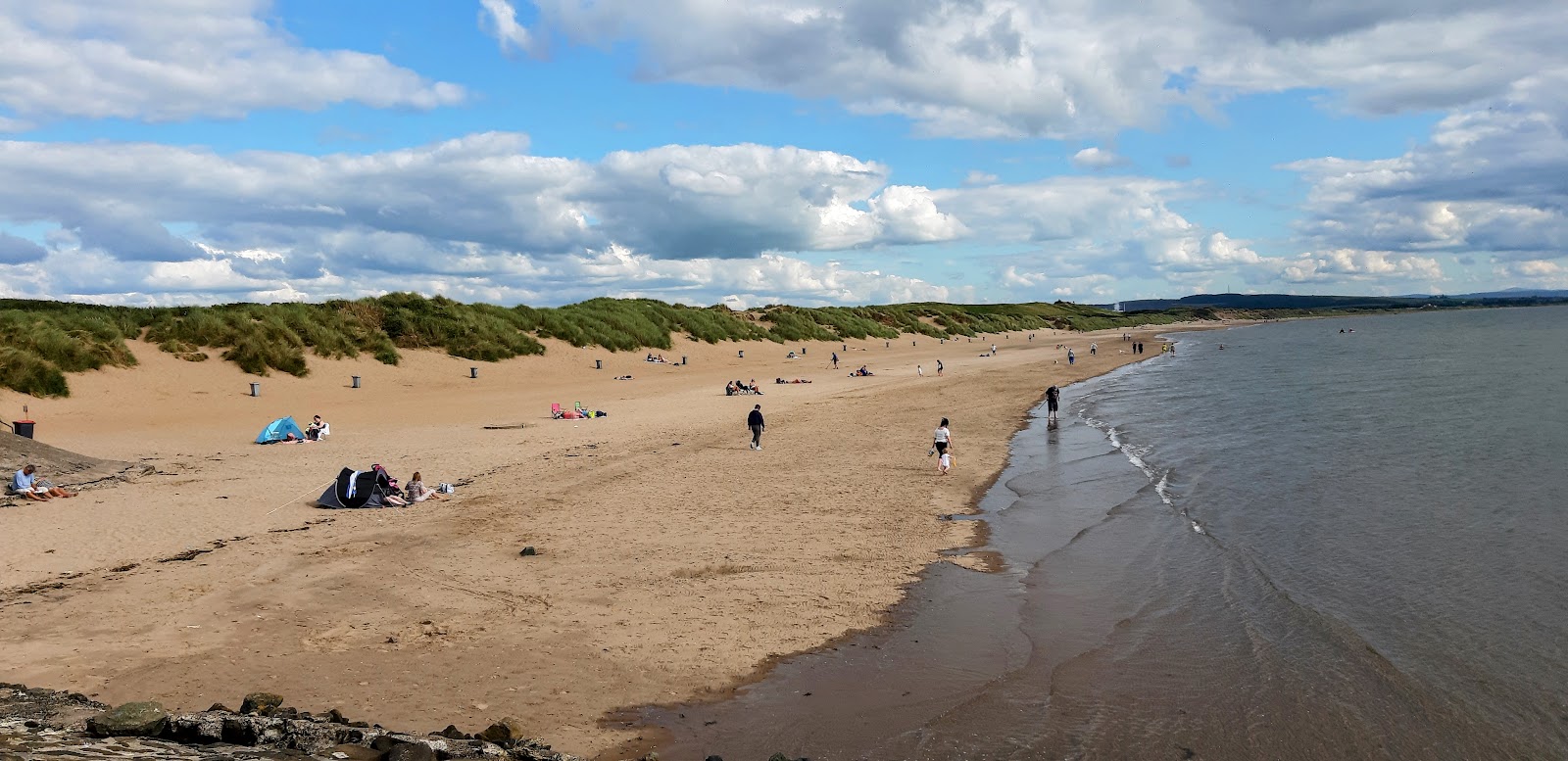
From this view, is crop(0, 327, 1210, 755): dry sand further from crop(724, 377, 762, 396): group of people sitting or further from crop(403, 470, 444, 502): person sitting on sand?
crop(724, 377, 762, 396): group of people sitting

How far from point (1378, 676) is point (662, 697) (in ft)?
23.5

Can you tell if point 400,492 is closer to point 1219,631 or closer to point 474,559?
point 474,559

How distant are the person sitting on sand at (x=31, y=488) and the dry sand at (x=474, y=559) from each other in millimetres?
593

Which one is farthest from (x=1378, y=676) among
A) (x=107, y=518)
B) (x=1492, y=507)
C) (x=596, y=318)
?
(x=596, y=318)

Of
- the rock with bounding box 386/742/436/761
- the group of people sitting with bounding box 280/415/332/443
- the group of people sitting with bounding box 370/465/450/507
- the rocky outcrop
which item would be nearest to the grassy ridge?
the group of people sitting with bounding box 280/415/332/443

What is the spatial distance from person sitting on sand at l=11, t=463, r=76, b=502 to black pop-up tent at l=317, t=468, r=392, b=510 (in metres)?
4.86

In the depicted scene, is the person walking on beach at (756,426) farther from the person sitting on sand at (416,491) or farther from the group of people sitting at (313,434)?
the group of people sitting at (313,434)

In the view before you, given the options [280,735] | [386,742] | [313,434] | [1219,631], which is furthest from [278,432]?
[1219,631]

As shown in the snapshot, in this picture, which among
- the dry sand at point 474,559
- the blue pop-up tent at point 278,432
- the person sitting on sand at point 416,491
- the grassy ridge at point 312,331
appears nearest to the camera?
the dry sand at point 474,559

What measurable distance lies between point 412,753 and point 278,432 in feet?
74.0

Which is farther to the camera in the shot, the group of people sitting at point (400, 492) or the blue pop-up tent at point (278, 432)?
the blue pop-up tent at point (278, 432)

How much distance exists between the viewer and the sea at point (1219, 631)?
8273mm

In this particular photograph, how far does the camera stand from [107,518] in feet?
52.0

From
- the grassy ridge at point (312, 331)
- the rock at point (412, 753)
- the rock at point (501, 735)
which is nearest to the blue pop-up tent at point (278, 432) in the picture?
the grassy ridge at point (312, 331)
